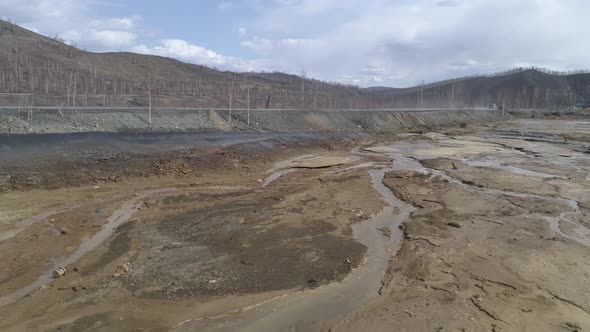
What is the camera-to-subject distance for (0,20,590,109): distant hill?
2643 inches

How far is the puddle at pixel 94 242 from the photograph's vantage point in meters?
10.4

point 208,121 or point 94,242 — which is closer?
point 94,242

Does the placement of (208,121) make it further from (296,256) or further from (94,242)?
(296,256)

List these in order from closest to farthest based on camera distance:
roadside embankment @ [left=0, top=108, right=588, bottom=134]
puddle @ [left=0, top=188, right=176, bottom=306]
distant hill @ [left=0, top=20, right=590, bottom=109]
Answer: puddle @ [left=0, top=188, right=176, bottom=306] < roadside embankment @ [left=0, top=108, right=588, bottom=134] < distant hill @ [left=0, top=20, right=590, bottom=109]

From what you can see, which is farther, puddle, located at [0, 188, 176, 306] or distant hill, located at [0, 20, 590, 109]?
distant hill, located at [0, 20, 590, 109]

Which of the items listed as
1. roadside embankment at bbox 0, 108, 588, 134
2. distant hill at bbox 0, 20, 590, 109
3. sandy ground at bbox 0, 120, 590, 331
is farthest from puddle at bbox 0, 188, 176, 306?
distant hill at bbox 0, 20, 590, 109

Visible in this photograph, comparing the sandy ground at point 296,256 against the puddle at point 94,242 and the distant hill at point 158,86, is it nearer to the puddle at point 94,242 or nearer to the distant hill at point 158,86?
the puddle at point 94,242

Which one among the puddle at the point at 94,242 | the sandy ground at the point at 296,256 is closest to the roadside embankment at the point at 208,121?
the sandy ground at the point at 296,256

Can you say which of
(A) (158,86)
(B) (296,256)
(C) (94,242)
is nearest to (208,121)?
(C) (94,242)

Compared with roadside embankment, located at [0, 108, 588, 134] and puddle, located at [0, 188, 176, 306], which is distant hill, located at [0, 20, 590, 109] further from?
puddle, located at [0, 188, 176, 306]

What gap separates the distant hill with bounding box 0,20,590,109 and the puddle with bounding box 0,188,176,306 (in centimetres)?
3649

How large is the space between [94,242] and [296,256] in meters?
6.77

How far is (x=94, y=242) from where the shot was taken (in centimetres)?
1410

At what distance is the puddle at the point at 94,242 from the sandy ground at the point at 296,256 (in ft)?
0.21
